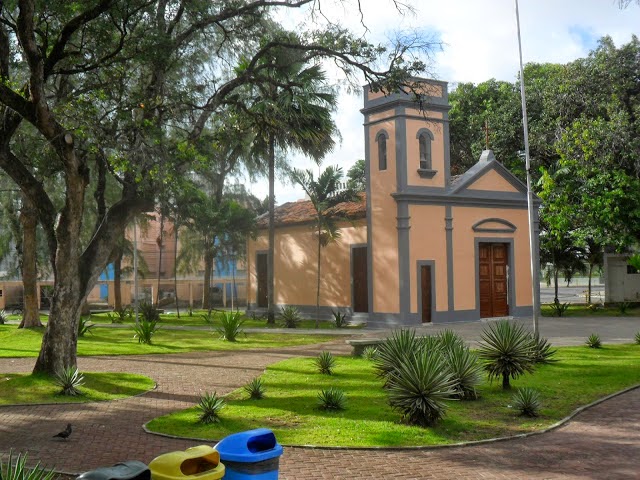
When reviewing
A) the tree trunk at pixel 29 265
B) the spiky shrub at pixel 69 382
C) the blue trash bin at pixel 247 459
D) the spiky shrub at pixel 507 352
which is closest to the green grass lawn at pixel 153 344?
the tree trunk at pixel 29 265

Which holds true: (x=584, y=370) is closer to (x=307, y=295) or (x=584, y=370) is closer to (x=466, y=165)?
(x=307, y=295)

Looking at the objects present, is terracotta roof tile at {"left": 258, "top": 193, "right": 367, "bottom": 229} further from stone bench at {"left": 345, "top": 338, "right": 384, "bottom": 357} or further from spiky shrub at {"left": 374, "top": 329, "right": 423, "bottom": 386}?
spiky shrub at {"left": 374, "top": 329, "right": 423, "bottom": 386}

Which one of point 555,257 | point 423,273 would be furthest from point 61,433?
point 555,257

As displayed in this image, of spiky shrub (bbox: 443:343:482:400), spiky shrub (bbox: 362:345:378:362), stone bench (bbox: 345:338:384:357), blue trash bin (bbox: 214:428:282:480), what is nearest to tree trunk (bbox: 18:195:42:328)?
stone bench (bbox: 345:338:384:357)

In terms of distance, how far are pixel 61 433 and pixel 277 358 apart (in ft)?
28.1

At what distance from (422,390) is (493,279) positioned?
65.1ft

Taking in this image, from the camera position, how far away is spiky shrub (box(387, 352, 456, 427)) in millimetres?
8945

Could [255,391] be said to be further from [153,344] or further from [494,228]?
[494,228]

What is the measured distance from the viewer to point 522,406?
966 centimetres

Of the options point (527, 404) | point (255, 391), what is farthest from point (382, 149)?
point (527, 404)

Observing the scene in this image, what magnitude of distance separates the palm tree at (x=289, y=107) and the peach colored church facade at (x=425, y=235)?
2995mm

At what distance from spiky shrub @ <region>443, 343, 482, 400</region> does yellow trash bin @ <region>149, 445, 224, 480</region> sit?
6594 mm

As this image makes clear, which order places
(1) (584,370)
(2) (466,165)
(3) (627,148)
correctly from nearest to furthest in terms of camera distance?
1. (1) (584,370)
2. (3) (627,148)
3. (2) (466,165)

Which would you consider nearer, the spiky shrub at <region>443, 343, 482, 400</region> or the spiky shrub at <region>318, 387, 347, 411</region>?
the spiky shrub at <region>318, 387, 347, 411</region>
